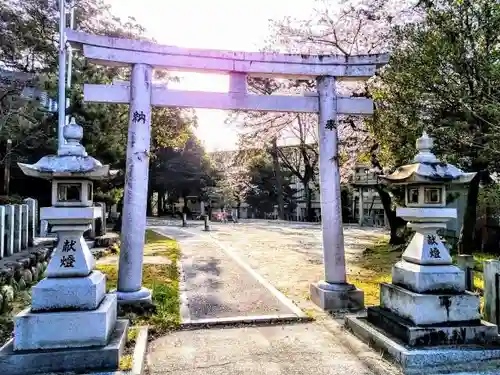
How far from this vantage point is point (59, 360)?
412 centimetres

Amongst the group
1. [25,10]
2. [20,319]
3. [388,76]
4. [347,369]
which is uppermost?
[25,10]

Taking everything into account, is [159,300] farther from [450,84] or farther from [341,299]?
[450,84]

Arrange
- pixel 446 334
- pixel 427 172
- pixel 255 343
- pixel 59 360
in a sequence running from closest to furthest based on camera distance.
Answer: pixel 59 360, pixel 446 334, pixel 427 172, pixel 255 343

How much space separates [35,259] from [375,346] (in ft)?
26.2

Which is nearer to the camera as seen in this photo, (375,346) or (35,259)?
(375,346)

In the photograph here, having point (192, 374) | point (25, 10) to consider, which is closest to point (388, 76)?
point (192, 374)

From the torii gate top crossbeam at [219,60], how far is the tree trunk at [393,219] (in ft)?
27.9

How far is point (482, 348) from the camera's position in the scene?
4516 mm

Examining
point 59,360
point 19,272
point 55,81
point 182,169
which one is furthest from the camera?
point 182,169

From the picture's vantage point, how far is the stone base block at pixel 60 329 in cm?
418

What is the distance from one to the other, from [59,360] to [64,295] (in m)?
0.66

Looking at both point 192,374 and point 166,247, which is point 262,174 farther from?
point 192,374

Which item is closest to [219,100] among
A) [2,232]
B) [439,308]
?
[439,308]

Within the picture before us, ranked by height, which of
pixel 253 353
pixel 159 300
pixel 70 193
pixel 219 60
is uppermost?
pixel 219 60
